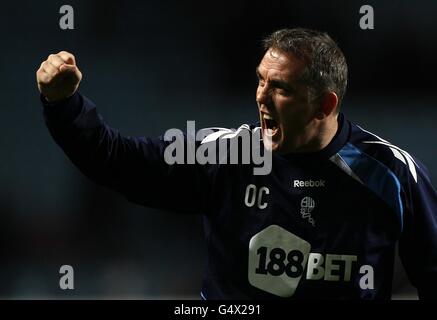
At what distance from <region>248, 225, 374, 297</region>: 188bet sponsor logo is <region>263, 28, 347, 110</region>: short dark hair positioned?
18.7 inches

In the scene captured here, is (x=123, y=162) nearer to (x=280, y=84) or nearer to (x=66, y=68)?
(x=66, y=68)

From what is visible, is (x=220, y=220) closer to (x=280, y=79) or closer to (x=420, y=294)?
(x=280, y=79)

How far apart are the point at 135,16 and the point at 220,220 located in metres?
3.04

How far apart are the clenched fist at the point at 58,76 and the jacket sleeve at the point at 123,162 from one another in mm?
35

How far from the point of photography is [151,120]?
5.23 m

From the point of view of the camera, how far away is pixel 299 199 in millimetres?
2576

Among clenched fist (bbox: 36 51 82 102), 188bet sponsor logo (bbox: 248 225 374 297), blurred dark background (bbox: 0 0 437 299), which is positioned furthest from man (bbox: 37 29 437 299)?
blurred dark background (bbox: 0 0 437 299)

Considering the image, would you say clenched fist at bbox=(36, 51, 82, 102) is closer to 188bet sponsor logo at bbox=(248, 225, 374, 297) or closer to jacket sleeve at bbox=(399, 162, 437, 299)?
188bet sponsor logo at bbox=(248, 225, 374, 297)

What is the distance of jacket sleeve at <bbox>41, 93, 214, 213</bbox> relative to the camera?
93.3 inches

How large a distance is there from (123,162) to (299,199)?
0.55 m

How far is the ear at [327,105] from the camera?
268 centimetres

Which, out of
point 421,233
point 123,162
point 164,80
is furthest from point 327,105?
point 164,80
